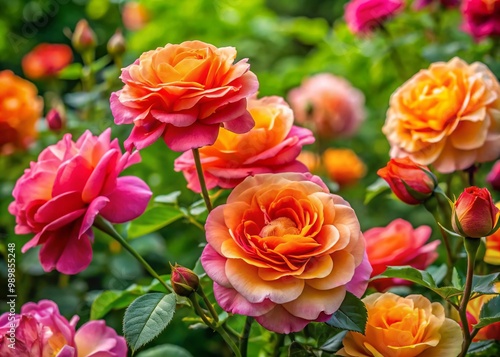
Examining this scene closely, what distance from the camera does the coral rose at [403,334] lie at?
61cm

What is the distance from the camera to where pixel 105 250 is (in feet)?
4.39

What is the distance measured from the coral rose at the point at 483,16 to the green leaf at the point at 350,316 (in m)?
0.66

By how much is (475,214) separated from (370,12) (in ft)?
2.60

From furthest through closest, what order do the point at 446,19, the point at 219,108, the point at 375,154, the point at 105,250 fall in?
1. the point at 375,154
2. the point at 446,19
3. the point at 105,250
4. the point at 219,108

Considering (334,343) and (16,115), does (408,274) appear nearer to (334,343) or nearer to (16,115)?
(334,343)

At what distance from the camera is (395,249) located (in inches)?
30.8

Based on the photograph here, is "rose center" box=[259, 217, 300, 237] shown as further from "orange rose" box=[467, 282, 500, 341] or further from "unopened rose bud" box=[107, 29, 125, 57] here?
"unopened rose bud" box=[107, 29, 125, 57]

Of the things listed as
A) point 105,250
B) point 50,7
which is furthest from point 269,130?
point 50,7

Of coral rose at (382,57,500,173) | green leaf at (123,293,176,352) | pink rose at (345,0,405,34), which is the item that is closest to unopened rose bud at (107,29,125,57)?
pink rose at (345,0,405,34)

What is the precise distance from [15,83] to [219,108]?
2.90 feet

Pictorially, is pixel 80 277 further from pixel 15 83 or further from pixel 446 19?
pixel 446 19

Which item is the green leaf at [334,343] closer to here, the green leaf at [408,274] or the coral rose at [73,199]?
the green leaf at [408,274]

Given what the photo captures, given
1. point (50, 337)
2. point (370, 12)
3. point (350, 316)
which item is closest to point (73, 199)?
point (50, 337)

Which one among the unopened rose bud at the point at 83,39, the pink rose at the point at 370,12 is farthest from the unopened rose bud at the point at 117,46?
the pink rose at the point at 370,12
